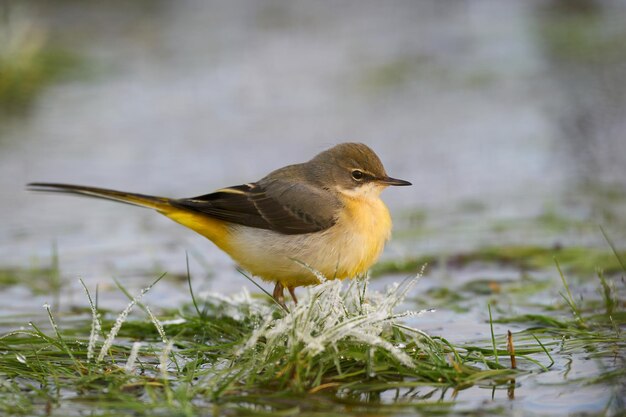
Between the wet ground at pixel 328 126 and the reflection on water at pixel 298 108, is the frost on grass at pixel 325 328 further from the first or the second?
the reflection on water at pixel 298 108

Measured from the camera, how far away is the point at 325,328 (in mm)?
5066

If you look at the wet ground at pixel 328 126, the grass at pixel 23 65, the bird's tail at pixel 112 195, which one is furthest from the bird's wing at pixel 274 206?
the grass at pixel 23 65

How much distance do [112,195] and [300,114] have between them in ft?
25.8

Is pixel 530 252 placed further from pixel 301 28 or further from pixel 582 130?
pixel 301 28

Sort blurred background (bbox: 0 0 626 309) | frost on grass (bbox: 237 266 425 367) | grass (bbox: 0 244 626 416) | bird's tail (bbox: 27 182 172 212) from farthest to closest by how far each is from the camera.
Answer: blurred background (bbox: 0 0 626 309) → bird's tail (bbox: 27 182 172 212) → frost on grass (bbox: 237 266 425 367) → grass (bbox: 0 244 626 416)

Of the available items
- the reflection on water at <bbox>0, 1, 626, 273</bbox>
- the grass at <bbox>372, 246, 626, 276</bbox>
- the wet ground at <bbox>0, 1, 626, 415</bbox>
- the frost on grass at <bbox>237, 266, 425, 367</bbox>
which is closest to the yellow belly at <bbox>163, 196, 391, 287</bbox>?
the wet ground at <bbox>0, 1, 626, 415</bbox>

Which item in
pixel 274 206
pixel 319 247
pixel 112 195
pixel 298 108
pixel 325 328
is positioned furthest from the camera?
pixel 298 108

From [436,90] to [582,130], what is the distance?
3.09 meters

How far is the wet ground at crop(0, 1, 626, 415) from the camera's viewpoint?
8.73m

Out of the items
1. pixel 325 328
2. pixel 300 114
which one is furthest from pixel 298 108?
pixel 325 328

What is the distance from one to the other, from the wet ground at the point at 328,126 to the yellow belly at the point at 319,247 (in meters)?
0.64

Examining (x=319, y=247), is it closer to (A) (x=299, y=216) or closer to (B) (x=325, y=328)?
(A) (x=299, y=216)

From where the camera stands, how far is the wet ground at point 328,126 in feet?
28.6

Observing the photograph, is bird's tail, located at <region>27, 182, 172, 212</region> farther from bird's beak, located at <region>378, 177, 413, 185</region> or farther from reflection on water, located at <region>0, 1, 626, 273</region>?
reflection on water, located at <region>0, 1, 626, 273</region>
